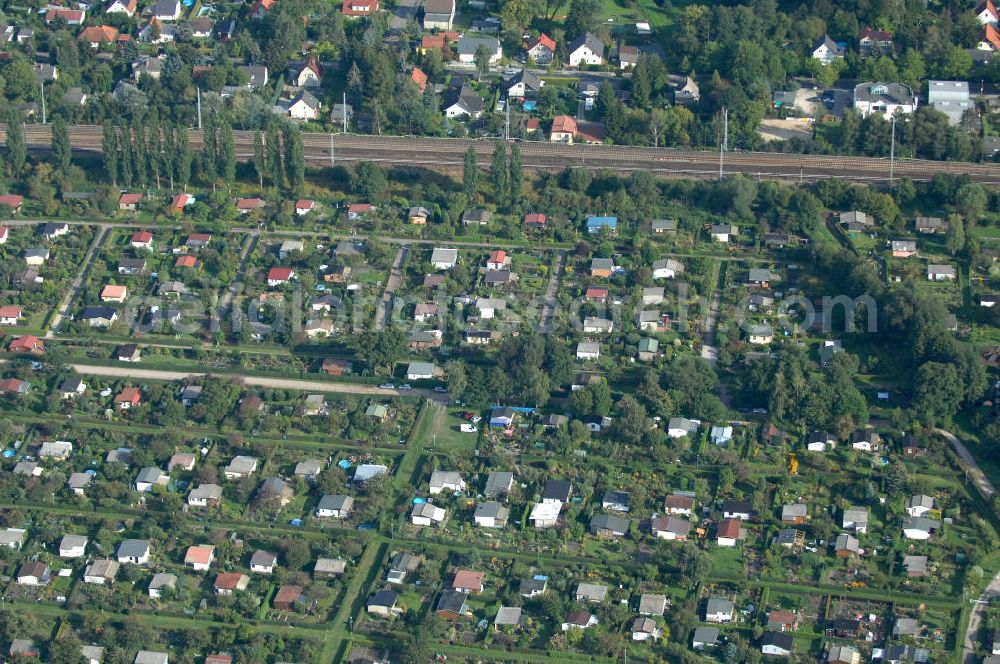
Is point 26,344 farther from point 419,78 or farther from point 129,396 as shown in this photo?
point 419,78

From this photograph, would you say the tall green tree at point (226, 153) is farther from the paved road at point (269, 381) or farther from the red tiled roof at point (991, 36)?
the red tiled roof at point (991, 36)

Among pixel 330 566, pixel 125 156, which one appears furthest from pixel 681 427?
pixel 125 156

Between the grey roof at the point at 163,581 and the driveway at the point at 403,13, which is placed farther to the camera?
the driveway at the point at 403,13

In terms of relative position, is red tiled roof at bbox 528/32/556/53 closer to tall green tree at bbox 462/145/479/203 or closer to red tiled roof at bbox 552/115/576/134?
red tiled roof at bbox 552/115/576/134

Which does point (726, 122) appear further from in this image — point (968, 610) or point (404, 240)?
point (968, 610)

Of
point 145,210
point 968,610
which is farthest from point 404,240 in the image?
point 968,610

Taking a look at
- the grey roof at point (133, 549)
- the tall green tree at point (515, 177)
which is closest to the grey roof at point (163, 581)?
the grey roof at point (133, 549)

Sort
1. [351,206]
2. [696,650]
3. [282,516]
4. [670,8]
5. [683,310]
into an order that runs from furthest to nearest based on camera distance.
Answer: [670,8]
[351,206]
[683,310]
[282,516]
[696,650]
